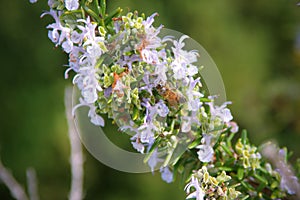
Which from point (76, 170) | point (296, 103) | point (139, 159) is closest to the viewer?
point (139, 159)

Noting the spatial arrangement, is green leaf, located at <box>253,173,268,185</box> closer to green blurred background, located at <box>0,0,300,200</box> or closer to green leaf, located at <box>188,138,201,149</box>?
green leaf, located at <box>188,138,201,149</box>

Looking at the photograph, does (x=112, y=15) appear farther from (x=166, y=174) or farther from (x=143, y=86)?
(x=166, y=174)

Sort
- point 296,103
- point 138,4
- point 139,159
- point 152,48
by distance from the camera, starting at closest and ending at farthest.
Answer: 1. point 152,48
2. point 139,159
3. point 296,103
4. point 138,4

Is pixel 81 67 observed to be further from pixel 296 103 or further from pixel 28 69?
pixel 28 69

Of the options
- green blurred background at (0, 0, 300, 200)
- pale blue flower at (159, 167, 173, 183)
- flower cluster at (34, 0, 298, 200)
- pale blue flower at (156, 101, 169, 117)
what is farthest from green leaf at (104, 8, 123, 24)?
green blurred background at (0, 0, 300, 200)

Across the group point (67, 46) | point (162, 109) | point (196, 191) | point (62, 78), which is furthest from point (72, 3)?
point (62, 78)

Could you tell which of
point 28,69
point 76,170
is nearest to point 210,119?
point 76,170
